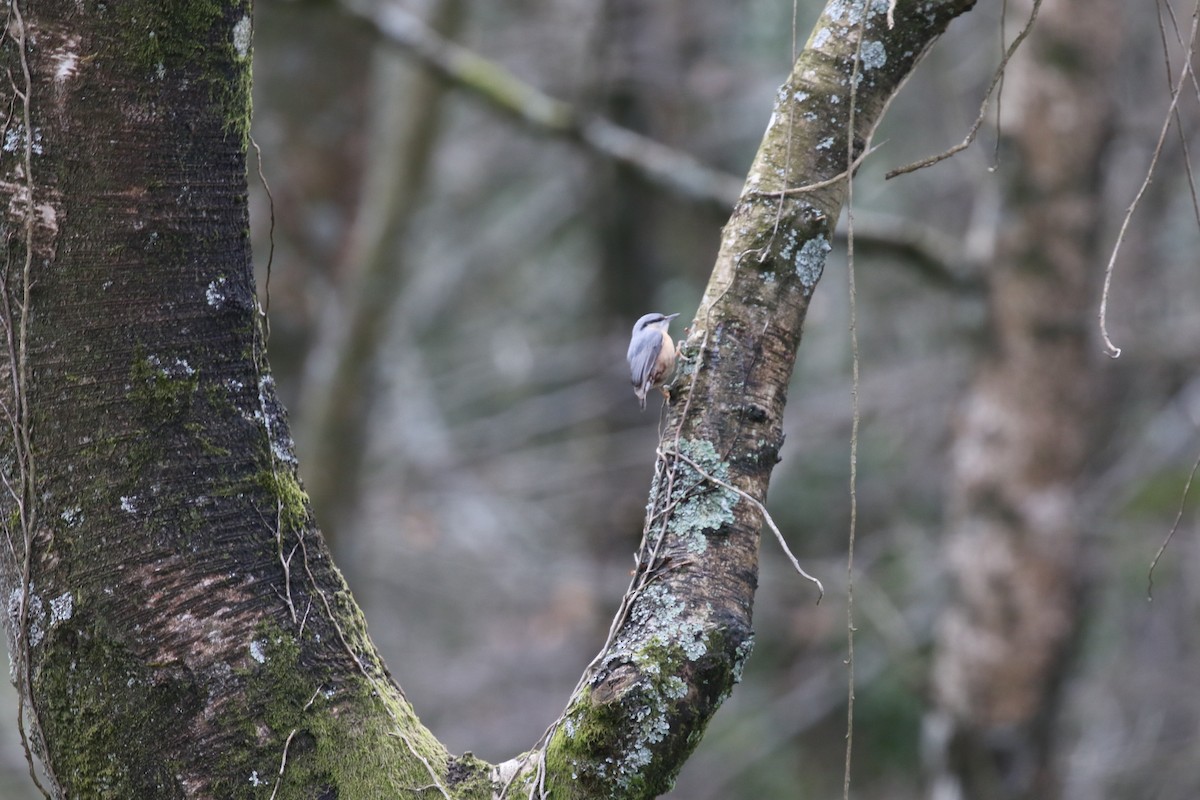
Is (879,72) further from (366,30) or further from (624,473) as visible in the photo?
(624,473)

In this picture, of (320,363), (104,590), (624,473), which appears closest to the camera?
(104,590)

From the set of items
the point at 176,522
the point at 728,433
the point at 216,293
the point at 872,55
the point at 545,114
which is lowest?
the point at 176,522

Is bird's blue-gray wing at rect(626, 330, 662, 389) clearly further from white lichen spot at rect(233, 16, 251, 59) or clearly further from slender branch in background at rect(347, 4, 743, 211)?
slender branch in background at rect(347, 4, 743, 211)

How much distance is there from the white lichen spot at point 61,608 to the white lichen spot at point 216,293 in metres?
0.43

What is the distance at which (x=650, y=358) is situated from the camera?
2.03 meters

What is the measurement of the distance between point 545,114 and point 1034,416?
8.46 feet

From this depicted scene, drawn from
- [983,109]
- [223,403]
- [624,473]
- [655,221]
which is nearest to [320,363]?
[624,473]

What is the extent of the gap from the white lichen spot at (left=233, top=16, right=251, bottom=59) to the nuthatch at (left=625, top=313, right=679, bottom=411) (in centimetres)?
87

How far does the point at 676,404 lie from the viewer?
170cm

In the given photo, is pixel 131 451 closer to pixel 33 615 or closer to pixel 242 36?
pixel 33 615

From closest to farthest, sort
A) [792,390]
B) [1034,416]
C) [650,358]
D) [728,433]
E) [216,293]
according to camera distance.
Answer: [216,293], [728,433], [650,358], [1034,416], [792,390]

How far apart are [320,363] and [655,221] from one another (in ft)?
9.87

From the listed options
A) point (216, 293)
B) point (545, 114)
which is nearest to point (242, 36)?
point (216, 293)

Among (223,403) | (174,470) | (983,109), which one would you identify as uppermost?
(983,109)
